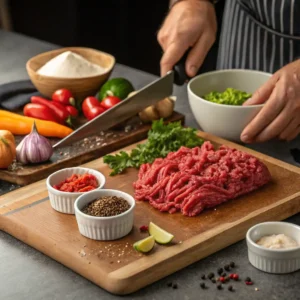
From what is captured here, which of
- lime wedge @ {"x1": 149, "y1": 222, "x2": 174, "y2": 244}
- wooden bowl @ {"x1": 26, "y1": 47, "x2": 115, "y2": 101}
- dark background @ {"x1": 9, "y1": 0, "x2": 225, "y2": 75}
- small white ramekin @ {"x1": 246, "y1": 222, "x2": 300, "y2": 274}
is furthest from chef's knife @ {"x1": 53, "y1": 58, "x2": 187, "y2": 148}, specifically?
dark background @ {"x1": 9, "y1": 0, "x2": 225, "y2": 75}

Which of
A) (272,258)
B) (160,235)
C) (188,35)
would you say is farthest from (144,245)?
(188,35)

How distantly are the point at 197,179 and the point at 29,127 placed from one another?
0.84 metres

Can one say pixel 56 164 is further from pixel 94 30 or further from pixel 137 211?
pixel 94 30

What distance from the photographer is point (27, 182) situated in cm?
259

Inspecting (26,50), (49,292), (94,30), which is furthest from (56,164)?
(94,30)

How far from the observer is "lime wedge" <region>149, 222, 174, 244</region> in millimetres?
2107

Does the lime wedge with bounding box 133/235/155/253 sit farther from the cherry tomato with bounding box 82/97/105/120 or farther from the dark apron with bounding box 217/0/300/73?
the dark apron with bounding box 217/0/300/73

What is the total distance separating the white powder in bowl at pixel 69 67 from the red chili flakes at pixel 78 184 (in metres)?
0.90

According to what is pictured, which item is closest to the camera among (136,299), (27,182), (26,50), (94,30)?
(136,299)

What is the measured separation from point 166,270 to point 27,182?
0.75 meters

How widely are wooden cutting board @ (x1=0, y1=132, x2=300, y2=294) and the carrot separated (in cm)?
40

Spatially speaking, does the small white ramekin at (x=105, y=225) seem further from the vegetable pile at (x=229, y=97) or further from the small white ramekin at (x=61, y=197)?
the vegetable pile at (x=229, y=97)

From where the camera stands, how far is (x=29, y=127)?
291 cm

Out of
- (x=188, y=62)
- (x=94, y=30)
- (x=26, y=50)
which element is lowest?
(x=94, y=30)
